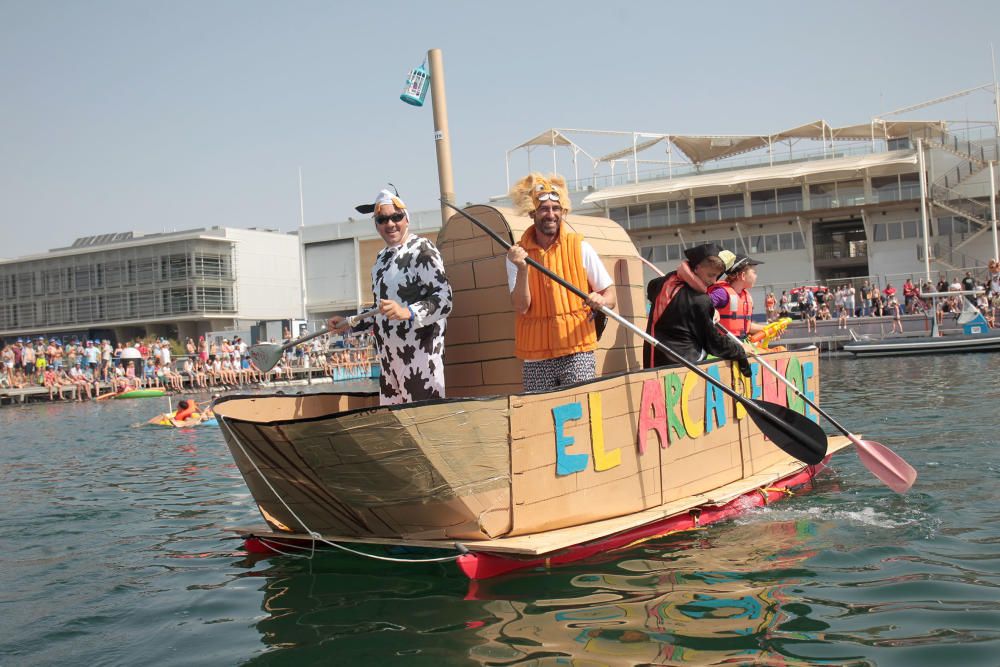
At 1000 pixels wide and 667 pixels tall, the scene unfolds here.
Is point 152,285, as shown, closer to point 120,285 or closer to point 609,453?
point 120,285

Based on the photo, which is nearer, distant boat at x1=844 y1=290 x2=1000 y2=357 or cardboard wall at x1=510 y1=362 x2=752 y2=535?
cardboard wall at x1=510 y1=362 x2=752 y2=535

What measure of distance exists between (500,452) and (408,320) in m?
1.21

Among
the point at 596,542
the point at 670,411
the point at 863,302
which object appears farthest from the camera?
the point at 863,302

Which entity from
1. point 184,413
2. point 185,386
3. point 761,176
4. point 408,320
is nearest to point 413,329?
point 408,320

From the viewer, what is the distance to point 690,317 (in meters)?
6.36

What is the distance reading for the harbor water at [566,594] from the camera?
3.81 metres

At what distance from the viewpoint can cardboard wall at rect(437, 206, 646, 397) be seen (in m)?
6.18

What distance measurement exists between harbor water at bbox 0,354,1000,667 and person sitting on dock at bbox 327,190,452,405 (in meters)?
1.09

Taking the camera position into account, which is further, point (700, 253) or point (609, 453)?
point (700, 253)

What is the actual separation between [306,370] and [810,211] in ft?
88.1

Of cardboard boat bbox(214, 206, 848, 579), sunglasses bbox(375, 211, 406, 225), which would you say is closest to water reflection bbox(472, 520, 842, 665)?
cardboard boat bbox(214, 206, 848, 579)

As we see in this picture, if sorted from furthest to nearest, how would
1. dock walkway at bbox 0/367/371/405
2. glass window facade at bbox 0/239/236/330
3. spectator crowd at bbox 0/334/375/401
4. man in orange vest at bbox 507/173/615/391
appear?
glass window facade at bbox 0/239/236/330 < spectator crowd at bbox 0/334/375/401 < dock walkway at bbox 0/367/371/405 < man in orange vest at bbox 507/173/615/391

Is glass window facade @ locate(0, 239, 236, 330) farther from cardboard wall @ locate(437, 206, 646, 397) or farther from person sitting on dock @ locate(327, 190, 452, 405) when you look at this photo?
person sitting on dock @ locate(327, 190, 452, 405)

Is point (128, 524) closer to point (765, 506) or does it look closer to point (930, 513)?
point (765, 506)
